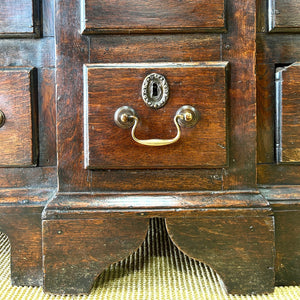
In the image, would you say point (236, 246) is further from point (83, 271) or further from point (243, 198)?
point (83, 271)

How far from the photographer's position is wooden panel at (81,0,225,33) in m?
0.55

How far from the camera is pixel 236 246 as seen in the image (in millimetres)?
572

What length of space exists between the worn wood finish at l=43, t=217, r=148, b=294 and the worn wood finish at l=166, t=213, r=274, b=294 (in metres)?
0.08

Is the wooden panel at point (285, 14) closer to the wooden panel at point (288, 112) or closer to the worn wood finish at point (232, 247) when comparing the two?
the wooden panel at point (288, 112)

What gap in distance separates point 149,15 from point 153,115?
169 millimetres

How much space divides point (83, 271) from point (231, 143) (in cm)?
34

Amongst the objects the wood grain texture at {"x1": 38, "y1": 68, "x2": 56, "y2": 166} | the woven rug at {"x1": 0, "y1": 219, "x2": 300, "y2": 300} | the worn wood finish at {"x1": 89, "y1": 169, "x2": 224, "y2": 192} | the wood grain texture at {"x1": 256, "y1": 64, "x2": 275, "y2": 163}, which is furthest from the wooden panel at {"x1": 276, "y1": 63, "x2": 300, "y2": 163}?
the wood grain texture at {"x1": 38, "y1": 68, "x2": 56, "y2": 166}

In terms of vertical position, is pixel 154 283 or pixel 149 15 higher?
pixel 149 15

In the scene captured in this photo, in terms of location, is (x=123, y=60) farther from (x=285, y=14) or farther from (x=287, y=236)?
(x=287, y=236)

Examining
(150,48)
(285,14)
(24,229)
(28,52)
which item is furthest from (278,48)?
(24,229)

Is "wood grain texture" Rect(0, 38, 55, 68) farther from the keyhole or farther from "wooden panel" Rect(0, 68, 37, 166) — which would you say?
the keyhole

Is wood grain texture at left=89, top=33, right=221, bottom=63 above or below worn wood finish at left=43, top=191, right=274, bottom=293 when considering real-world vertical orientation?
above

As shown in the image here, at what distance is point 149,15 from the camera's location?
557 mm

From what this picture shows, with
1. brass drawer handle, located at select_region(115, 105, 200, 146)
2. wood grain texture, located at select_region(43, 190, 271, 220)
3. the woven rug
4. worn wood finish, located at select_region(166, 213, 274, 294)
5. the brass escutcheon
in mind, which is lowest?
the woven rug
